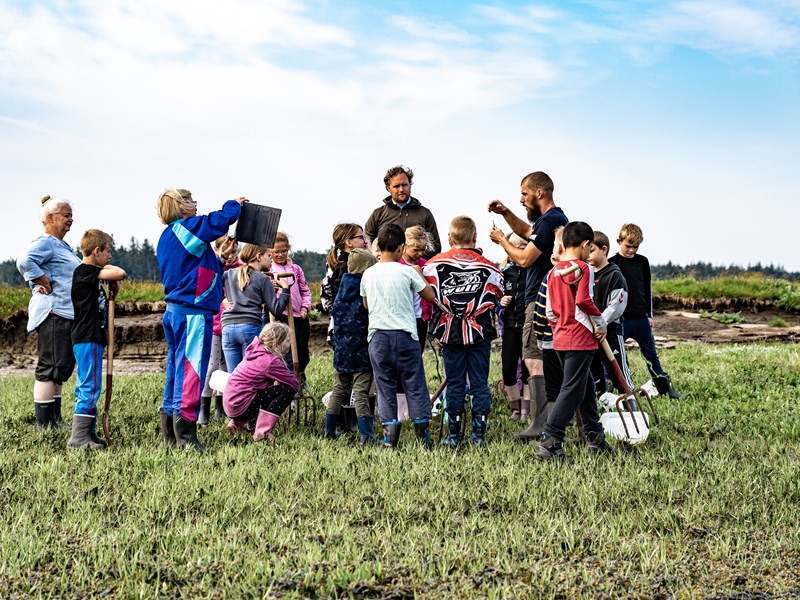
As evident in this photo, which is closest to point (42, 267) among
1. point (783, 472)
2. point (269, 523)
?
point (269, 523)

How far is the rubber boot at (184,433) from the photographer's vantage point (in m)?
6.84

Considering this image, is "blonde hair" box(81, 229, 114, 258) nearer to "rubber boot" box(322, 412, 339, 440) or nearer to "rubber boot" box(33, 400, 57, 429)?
"rubber boot" box(33, 400, 57, 429)

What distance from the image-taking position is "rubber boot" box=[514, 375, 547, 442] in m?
7.27

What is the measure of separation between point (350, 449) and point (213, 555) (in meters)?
2.43

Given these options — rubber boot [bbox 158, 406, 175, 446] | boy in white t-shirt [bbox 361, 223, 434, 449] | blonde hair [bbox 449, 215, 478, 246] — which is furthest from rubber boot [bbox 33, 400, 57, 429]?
blonde hair [bbox 449, 215, 478, 246]

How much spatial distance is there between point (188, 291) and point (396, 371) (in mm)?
1909

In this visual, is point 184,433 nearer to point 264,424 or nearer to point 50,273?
point 264,424

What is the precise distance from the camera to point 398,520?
4836mm

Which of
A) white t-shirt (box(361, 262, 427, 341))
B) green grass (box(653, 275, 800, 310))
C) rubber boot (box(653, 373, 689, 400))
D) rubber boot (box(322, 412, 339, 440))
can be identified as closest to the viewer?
white t-shirt (box(361, 262, 427, 341))

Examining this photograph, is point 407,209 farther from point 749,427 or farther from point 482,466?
point 749,427

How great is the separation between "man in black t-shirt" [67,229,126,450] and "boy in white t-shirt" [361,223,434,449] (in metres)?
2.30

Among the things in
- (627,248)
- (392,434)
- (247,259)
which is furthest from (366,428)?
(627,248)

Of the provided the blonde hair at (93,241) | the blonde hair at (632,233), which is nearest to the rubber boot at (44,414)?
the blonde hair at (93,241)

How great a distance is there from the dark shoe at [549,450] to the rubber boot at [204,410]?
151 inches
